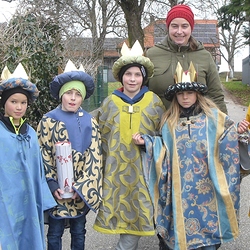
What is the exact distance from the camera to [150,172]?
3.20m

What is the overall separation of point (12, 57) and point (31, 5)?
152cm

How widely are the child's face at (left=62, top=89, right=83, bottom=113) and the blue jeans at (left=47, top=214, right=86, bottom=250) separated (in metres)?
0.87

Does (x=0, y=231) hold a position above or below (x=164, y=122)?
below

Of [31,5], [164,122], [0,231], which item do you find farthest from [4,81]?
[31,5]

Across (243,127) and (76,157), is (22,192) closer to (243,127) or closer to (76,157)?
(76,157)

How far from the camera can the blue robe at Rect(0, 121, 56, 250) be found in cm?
271

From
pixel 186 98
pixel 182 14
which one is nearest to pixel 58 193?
pixel 186 98

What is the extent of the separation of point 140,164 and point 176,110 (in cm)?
52

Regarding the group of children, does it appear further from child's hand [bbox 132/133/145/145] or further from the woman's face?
the woman's face

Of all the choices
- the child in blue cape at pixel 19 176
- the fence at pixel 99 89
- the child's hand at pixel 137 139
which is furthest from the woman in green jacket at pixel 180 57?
the fence at pixel 99 89

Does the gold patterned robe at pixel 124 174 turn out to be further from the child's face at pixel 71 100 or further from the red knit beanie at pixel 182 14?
the red knit beanie at pixel 182 14

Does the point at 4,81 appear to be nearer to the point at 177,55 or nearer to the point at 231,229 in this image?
the point at 177,55

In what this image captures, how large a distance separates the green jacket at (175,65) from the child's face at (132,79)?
14.0 inches

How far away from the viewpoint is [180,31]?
3.41 m
